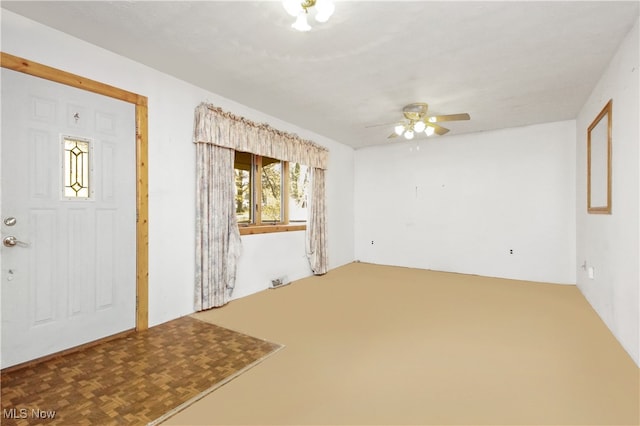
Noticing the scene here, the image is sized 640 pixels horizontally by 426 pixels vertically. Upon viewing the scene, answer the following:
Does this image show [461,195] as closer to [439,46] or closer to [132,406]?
[439,46]

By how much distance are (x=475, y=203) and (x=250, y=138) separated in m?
3.98

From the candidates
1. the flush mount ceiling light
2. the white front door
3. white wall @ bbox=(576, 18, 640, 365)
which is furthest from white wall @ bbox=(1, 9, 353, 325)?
white wall @ bbox=(576, 18, 640, 365)

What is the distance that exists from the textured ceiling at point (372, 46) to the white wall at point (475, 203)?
1.27 meters

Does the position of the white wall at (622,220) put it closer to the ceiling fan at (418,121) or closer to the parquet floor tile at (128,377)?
the ceiling fan at (418,121)

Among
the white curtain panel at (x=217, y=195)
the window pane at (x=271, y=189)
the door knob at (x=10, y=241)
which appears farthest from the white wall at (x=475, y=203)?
the door knob at (x=10, y=241)

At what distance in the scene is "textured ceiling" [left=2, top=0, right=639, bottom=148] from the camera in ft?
6.54

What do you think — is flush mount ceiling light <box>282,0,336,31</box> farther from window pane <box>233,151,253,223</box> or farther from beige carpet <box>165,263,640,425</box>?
window pane <box>233,151,253,223</box>

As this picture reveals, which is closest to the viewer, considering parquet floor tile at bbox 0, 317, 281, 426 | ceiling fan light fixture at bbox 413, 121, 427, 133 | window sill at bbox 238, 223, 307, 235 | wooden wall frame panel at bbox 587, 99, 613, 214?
parquet floor tile at bbox 0, 317, 281, 426

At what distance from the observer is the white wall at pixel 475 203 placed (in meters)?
4.52

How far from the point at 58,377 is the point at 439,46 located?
3745 millimetres

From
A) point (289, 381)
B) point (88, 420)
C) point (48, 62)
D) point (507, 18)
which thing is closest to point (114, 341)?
point (88, 420)

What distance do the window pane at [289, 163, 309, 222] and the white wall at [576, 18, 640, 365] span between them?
12.3 feet

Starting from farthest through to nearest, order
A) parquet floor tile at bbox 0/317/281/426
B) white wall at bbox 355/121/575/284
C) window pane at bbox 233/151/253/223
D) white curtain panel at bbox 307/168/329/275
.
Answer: white curtain panel at bbox 307/168/329/275, white wall at bbox 355/121/575/284, window pane at bbox 233/151/253/223, parquet floor tile at bbox 0/317/281/426

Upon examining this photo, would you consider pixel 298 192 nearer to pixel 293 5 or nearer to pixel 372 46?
pixel 372 46
